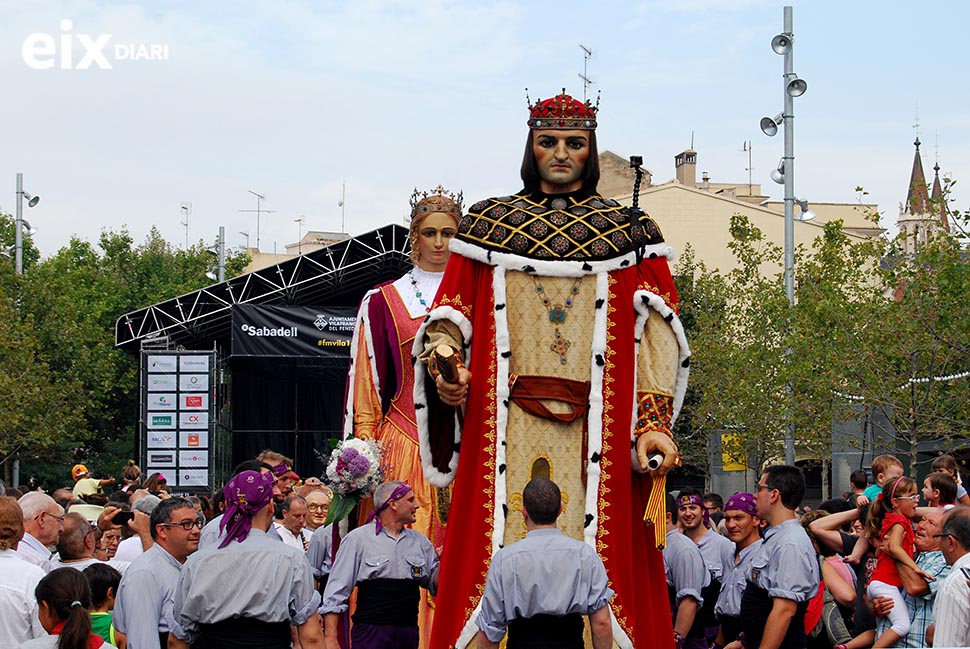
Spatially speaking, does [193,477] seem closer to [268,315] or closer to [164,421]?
[164,421]

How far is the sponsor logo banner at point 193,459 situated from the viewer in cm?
2741

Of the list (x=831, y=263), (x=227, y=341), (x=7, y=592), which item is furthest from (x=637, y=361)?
(x=227, y=341)

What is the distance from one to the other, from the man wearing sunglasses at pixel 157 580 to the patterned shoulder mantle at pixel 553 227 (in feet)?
6.79

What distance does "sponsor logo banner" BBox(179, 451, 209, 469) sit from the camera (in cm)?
2741

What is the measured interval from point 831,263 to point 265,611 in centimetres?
2041

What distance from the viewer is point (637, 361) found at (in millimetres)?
7332

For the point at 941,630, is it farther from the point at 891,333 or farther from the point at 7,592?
the point at 891,333

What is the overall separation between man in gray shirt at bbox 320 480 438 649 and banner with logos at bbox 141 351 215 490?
19.6 m

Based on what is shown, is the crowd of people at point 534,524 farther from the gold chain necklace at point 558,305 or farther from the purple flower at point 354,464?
the purple flower at point 354,464

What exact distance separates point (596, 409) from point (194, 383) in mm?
21113

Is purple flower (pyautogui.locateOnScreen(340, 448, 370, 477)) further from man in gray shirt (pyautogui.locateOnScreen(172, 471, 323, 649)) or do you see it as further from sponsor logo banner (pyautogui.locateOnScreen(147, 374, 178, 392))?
sponsor logo banner (pyautogui.locateOnScreen(147, 374, 178, 392))

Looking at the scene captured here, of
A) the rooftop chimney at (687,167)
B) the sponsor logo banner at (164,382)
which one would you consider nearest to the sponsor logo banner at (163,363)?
the sponsor logo banner at (164,382)

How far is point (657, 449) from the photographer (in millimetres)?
7141

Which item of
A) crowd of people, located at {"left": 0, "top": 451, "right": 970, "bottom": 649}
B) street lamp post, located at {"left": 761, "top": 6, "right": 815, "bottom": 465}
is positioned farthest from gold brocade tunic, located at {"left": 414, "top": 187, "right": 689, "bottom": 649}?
street lamp post, located at {"left": 761, "top": 6, "right": 815, "bottom": 465}
